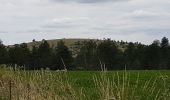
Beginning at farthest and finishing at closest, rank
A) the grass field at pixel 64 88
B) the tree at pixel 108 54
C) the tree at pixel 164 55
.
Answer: the tree at pixel 164 55, the tree at pixel 108 54, the grass field at pixel 64 88

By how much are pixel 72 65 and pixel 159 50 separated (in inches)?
1156

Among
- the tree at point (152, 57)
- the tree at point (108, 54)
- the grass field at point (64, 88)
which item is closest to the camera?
the grass field at point (64, 88)

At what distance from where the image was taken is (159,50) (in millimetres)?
104000

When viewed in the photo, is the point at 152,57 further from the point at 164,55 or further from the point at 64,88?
the point at 64,88

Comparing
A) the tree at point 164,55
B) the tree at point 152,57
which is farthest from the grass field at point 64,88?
the tree at point 152,57

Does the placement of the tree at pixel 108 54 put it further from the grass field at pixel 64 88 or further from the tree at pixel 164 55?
the grass field at pixel 64 88

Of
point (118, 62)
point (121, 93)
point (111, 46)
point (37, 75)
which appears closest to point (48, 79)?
point (37, 75)

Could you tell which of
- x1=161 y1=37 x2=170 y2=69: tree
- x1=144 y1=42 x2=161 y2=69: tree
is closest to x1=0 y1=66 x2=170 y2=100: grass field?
x1=161 y1=37 x2=170 y2=69: tree

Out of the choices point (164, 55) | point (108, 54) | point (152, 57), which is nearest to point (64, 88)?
point (108, 54)

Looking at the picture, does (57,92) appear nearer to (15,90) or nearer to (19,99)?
(19,99)

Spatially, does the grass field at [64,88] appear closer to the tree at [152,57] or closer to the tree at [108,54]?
the tree at [108,54]

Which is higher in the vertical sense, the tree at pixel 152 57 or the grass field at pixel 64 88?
the grass field at pixel 64 88

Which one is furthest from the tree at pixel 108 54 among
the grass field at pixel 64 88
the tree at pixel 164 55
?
the grass field at pixel 64 88

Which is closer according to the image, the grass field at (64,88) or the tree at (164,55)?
the grass field at (64,88)
